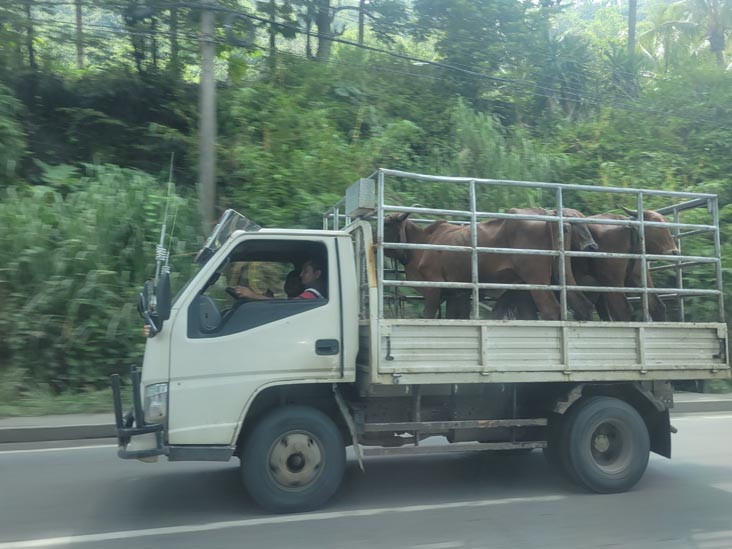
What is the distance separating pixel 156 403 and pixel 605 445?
3834 millimetres

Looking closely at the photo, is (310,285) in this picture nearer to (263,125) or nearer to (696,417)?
(696,417)

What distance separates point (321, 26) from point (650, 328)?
51.5 feet

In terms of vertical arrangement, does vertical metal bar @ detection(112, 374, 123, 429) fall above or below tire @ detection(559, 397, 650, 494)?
above

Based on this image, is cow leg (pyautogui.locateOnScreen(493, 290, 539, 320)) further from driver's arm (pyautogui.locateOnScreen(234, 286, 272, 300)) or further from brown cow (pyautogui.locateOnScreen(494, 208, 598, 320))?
driver's arm (pyautogui.locateOnScreen(234, 286, 272, 300))

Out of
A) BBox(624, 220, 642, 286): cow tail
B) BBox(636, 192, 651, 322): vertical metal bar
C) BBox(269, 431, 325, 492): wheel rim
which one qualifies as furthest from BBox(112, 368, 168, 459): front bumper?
BBox(624, 220, 642, 286): cow tail

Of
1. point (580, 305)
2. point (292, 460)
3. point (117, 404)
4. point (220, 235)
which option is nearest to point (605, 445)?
point (580, 305)

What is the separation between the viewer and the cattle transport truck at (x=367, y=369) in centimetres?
502

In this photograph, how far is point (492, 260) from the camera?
6152mm

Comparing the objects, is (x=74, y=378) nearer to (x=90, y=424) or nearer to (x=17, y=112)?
(x=90, y=424)

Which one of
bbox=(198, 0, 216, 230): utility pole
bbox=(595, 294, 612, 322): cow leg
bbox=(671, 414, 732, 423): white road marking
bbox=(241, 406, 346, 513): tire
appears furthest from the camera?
bbox=(198, 0, 216, 230): utility pole

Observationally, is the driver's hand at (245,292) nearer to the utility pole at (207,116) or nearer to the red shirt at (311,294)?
the red shirt at (311,294)

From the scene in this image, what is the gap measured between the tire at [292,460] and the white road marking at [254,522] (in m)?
0.12

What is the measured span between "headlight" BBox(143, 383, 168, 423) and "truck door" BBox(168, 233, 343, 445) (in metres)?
0.06

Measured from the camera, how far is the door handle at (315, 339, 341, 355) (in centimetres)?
523
